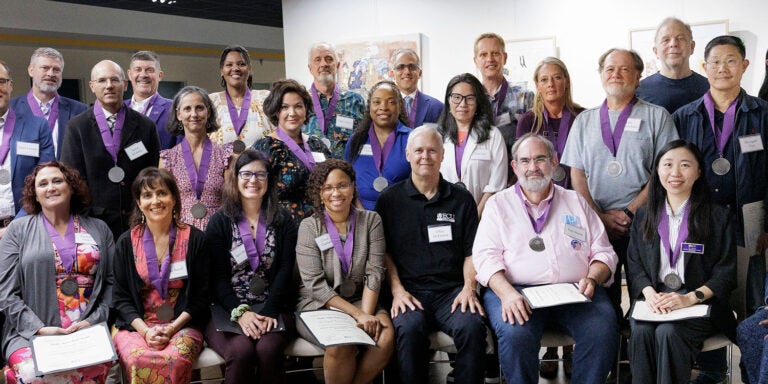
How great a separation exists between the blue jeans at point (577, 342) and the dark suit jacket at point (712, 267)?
0.96 feet

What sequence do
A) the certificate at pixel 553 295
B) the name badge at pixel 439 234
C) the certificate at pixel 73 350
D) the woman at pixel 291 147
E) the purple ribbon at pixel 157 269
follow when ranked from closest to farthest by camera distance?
the certificate at pixel 73 350, the certificate at pixel 553 295, the purple ribbon at pixel 157 269, the name badge at pixel 439 234, the woman at pixel 291 147

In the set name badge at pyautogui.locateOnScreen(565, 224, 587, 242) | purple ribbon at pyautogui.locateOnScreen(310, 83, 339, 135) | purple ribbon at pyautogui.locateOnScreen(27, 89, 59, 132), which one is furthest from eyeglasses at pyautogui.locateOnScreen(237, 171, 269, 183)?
purple ribbon at pyautogui.locateOnScreen(27, 89, 59, 132)

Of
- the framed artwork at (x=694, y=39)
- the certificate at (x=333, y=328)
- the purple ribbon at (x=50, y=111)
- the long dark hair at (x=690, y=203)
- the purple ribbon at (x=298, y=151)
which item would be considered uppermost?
the framed artwork at (x=694, y=39)

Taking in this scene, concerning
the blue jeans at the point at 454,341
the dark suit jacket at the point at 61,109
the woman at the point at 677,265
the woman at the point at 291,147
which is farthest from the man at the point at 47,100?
the woman at the point at 677,265

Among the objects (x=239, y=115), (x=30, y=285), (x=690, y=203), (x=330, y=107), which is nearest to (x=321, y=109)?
(x=330, y=107)

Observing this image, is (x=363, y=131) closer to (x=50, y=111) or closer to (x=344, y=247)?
(x=344, y=247)

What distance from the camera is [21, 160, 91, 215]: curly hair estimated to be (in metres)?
3.55

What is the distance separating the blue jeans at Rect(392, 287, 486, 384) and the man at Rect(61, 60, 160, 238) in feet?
6.12

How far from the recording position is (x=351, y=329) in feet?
10.8

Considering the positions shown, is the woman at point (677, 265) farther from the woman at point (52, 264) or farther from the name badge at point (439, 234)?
the woman at point (52, 264)

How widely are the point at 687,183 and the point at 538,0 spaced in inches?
137

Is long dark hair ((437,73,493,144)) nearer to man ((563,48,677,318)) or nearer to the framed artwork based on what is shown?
man ((563,48,677,318))

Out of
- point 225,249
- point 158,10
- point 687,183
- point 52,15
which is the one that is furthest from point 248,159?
point 158,10

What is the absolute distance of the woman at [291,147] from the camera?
13.3 ft
